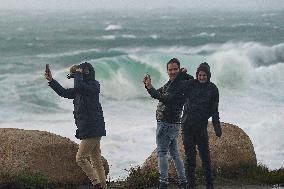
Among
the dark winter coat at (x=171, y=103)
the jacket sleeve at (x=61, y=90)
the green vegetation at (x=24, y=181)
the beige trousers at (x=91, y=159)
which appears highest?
the jacket sleeve at (x=61, y=90)

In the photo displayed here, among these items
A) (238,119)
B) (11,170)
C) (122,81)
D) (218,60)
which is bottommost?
(11,170)

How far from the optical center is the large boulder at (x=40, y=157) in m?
7.79

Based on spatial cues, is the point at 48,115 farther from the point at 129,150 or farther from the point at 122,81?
the point at 122,81

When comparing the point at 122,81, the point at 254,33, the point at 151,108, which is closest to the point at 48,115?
the point at 151,108

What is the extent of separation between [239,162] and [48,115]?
37.9 ft

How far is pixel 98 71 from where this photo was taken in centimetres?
3075

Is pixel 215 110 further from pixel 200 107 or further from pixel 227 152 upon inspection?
pixel 227 152

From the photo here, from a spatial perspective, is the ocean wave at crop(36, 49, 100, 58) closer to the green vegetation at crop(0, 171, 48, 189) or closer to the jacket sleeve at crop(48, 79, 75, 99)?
the green vegetation at crop(0, 171, 48, 189)

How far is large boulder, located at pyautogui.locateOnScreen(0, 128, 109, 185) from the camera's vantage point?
7793mm

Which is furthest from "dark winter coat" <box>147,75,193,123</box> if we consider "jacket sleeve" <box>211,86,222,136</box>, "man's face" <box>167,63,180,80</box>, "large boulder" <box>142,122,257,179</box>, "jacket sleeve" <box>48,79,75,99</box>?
"large boulder" <box>142,122,257,179</box>

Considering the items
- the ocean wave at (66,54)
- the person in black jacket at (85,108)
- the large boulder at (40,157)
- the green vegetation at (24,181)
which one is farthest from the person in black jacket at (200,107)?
the ocean wave at (66,54)

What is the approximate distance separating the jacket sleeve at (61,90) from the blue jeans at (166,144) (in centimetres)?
117

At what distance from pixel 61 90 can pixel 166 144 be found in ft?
4.92

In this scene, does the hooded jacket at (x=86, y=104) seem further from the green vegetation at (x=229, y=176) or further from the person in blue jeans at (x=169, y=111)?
the green vegetation at (x=229, y=176)
